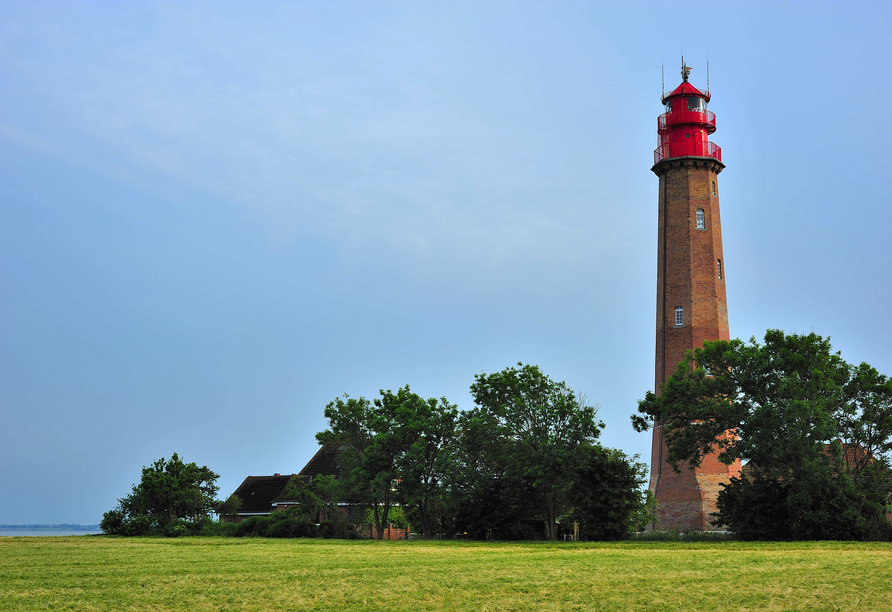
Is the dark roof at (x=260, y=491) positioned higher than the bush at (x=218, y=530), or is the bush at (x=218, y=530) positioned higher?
the dark roof at (x=260, y=491)

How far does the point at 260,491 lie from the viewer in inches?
2474

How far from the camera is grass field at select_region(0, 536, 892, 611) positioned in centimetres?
1286

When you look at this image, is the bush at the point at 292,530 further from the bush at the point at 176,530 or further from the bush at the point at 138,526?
the bush at the point at 138,526

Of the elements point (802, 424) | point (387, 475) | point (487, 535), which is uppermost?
point (802, 424)

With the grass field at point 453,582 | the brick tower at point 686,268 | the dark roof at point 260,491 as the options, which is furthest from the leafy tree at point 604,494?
the dark roof at point 260,491

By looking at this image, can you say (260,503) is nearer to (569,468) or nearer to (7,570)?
(569,468)

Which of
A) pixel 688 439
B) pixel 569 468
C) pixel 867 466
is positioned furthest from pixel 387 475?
pixel 867 466

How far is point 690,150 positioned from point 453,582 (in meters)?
39.2

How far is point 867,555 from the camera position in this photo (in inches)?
905

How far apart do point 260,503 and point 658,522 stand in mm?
31907

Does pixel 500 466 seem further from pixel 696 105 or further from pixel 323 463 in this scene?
pixel 696 105

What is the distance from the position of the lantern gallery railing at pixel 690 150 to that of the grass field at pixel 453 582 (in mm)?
30415

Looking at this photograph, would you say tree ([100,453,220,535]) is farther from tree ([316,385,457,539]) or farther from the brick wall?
the brick wall

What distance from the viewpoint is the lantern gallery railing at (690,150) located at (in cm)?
4853
